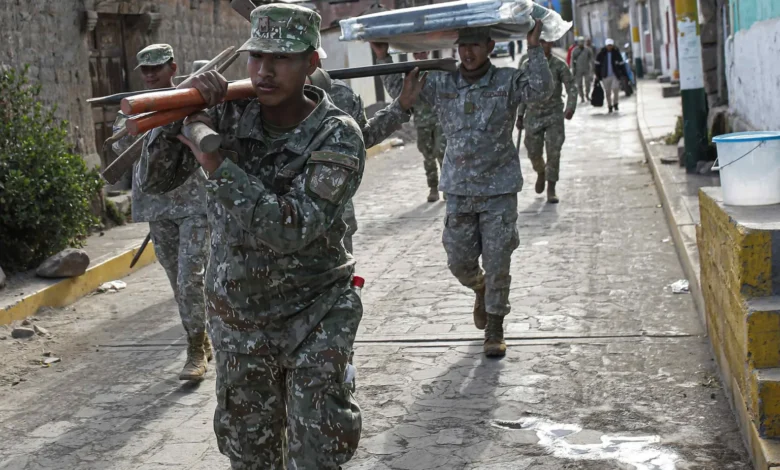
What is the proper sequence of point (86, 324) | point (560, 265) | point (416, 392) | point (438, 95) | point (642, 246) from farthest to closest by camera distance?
point (642, 246), point (560, 265), point (86, 324), point (438, 95), point (416, 392)

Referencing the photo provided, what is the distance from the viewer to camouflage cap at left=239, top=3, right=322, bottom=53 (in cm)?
343

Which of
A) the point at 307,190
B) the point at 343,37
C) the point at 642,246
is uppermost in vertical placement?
the point at 343,37

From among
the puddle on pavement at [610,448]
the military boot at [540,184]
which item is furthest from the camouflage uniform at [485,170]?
the military boot at [540,184]

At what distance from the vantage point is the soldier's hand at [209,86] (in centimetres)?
330

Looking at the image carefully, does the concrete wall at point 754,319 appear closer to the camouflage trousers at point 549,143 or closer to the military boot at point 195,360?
the military boot at point 195,360

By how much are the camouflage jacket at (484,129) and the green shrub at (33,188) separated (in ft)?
13.5

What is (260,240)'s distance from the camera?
339 cm

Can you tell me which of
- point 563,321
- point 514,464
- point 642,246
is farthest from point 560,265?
point 514,464

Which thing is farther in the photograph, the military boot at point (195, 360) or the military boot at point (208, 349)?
the military boot at point (208, 349)

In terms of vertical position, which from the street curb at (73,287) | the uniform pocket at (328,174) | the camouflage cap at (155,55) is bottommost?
the street curb at (73,287)

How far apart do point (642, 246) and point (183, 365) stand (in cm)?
476

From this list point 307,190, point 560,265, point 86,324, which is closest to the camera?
point 307,190

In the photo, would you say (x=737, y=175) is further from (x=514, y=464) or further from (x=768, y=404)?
(x=514, y=464)

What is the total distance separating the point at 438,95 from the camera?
663 centimetres
